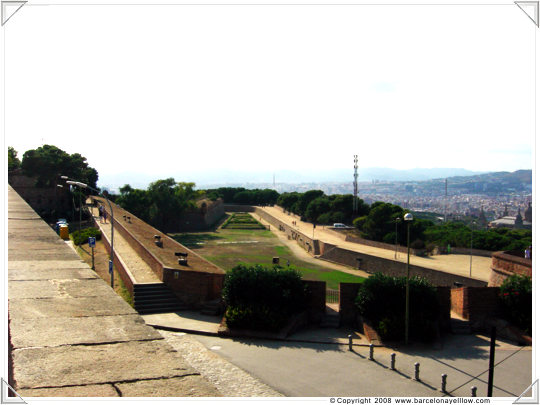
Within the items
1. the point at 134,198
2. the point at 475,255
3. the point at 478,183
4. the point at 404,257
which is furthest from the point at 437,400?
the point at 478,183

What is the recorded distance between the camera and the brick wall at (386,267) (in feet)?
89.0

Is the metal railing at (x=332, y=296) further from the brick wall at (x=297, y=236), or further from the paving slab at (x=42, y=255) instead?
the brick wall at (x=297, y=236)

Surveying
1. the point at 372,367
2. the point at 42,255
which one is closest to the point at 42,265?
the point at 42,255

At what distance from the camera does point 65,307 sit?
4012 mm

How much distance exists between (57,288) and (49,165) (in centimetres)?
4319

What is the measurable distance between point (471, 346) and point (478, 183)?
5782 inches

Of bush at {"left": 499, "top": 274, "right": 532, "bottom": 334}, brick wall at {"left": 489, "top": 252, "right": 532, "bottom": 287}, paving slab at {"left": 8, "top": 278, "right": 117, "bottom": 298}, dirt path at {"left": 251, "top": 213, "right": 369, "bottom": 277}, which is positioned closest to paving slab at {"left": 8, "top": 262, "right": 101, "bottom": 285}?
paving slab at {"left": 8, "top": 278, "right": 117, "bottom": 298}

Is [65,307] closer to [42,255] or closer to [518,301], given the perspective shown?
[42,255]

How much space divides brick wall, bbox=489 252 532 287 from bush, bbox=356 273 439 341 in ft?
21.2

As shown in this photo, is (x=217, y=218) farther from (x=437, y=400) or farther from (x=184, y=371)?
(x=184, y=371)

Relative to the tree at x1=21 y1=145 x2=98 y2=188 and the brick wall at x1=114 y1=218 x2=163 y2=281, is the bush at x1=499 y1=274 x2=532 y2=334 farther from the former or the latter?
the tree at x1=21 y1=145 x2=98 y2=188

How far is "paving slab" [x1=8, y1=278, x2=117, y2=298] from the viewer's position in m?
4.32

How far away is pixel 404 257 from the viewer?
3406 centimetres

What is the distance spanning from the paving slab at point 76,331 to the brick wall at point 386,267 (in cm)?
2538
